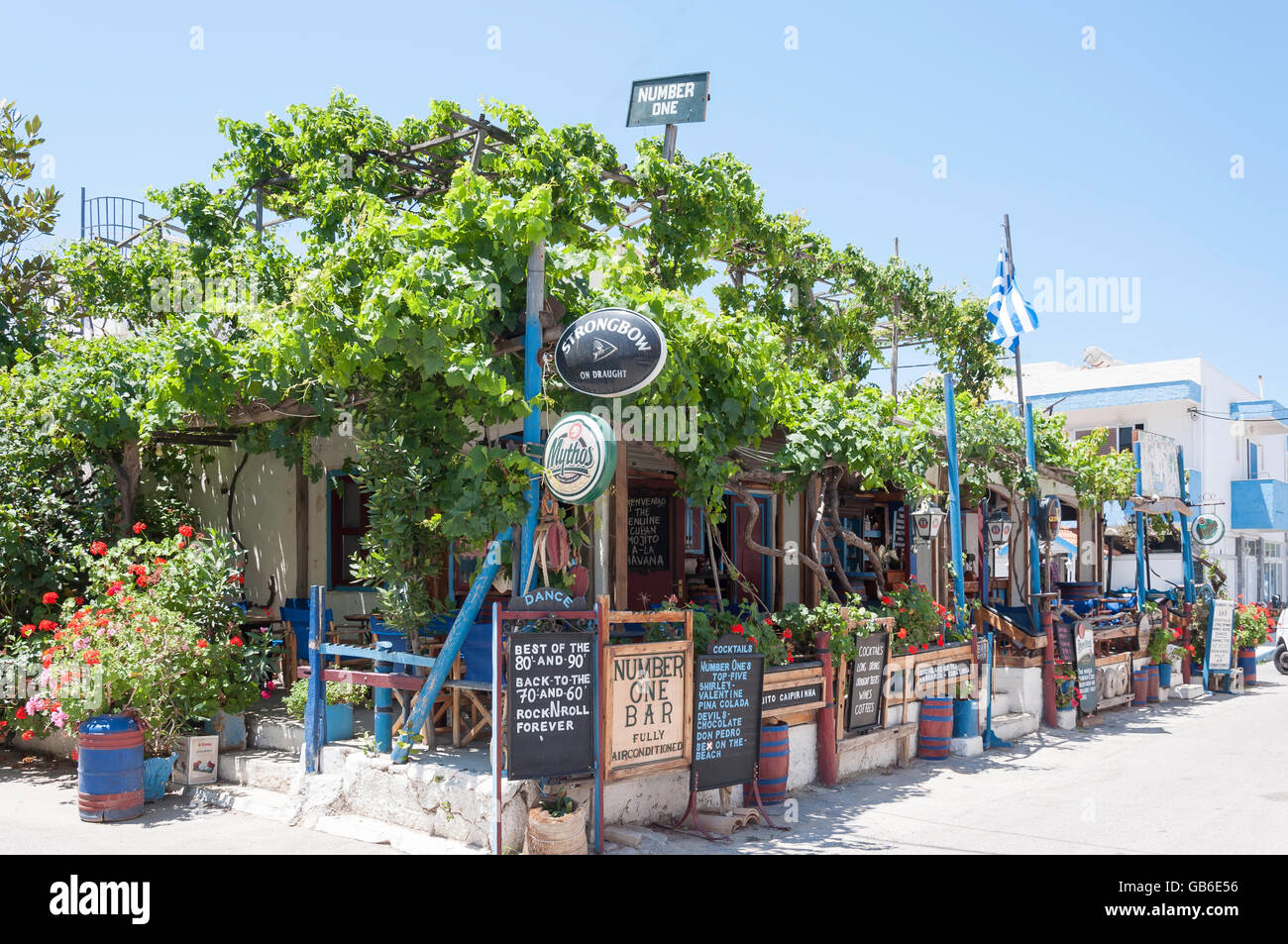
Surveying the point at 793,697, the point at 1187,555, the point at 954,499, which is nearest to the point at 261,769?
the point at 793,697

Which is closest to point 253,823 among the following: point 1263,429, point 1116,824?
point 1116,824

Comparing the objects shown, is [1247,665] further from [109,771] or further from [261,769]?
[109,771]

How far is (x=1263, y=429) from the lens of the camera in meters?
33.3

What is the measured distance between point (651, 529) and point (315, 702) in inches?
218

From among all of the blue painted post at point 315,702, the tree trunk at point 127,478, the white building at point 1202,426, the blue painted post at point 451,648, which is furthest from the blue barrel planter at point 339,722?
the white building at point 1202,426

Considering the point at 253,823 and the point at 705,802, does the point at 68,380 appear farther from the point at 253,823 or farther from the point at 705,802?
the point at 705,802

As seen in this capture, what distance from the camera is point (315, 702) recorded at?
8227mm

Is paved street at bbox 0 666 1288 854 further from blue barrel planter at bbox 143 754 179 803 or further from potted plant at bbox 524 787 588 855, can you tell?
potted plant at bbox 524 787 588 855

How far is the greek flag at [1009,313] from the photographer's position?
13.7 meters

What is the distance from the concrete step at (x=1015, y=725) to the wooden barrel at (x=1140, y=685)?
3.52m

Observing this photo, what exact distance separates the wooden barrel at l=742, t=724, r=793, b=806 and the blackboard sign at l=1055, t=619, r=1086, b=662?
6.74 m

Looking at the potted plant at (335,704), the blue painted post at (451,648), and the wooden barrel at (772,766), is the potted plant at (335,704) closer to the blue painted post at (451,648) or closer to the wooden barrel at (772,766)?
the blue painted post at (451,648)

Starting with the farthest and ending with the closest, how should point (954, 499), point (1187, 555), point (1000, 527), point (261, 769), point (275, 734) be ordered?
point (1187, 555) < point (1000, 527) < point (954, 499) < point (275, 734) < point (261, 769)

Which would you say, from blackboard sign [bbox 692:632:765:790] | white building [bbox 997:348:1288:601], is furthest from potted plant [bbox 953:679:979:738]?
white building [bbox 997:348:1288:601]
